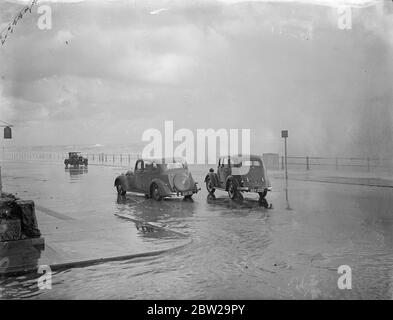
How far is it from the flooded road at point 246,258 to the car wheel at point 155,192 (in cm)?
134

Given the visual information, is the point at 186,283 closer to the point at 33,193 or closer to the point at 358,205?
the point at 358,205

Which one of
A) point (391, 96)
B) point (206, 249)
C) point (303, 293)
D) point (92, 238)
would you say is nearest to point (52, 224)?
point (92, 238)

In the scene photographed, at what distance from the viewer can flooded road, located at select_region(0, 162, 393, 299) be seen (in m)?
5.56

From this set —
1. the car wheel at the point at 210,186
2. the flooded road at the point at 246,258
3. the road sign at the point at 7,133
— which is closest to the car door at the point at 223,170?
the car wheel at the point at 210,186

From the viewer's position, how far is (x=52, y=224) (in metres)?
10.6

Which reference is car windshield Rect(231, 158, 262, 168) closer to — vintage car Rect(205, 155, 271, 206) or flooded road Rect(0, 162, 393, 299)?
vintage car Rect(205, 155, 271, 206)

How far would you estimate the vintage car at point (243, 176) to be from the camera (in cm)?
1625

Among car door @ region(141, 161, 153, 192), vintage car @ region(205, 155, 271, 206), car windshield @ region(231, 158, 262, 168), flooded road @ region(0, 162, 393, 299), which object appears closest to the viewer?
flooded road @ region(0, 162, 393, 299)

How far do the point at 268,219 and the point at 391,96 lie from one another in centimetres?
4068

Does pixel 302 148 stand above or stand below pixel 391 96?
below

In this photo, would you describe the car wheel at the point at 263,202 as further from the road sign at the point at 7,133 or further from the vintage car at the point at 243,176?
the road sign at the point at 7,133

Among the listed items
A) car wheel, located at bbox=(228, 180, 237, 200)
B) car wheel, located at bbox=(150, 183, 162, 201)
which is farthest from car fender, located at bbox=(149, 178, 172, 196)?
car wheel, located at bbox=(228, 180, 237, 200)

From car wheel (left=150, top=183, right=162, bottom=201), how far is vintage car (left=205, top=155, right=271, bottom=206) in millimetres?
2534
